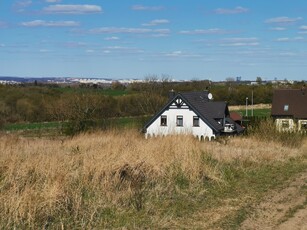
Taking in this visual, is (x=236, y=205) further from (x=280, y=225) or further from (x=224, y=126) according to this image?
(x=224, y=126)

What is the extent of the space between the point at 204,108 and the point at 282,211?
41172mm

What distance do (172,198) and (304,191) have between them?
3.42 meters

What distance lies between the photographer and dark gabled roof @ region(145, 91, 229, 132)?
1907 inches

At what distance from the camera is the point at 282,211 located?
9.09m

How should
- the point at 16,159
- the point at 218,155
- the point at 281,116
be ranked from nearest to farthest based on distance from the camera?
the point at 16,159 → the point at 218,155 → the point at 281,116

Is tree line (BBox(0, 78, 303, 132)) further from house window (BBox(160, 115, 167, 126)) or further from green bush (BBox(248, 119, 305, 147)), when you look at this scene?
green bush (BBox(248, 119, 305, 147))

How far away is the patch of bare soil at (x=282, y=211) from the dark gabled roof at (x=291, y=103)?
48.6m

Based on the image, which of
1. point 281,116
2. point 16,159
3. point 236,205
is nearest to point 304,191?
point 236,205

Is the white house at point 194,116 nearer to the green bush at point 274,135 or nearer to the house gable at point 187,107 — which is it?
the house gable at point 187,107

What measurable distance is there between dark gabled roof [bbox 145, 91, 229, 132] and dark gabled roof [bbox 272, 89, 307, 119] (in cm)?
1055

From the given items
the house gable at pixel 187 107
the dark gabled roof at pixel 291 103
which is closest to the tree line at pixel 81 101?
the house gable at pixel 187 107

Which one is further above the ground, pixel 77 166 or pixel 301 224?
pixel 77 166

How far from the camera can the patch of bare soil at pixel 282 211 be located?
802cm

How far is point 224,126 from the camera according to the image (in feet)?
163
